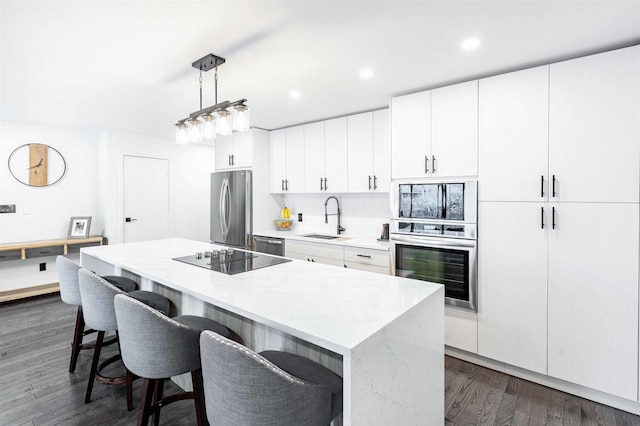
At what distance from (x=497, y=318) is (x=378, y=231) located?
1681mm

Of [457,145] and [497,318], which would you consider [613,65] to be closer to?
[457,145]

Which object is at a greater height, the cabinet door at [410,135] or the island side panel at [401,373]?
the cabinet door at [410,135]

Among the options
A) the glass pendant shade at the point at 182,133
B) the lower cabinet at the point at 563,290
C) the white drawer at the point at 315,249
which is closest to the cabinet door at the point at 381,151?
the white drawer at the point at 315,249

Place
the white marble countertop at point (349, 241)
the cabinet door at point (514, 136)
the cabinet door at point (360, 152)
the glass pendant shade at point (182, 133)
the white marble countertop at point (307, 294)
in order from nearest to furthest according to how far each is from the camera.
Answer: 1. the white marble countertop at point (307, 294)
2. the cabinet door at point (514, 136)
3. the glass pendant shade at point (182, 133)
4. the white marble countertop at point (349, 241)
5. the cabinet door at point (360, 152)

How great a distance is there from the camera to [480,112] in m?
2.63

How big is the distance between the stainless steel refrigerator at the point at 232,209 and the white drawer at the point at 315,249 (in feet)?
2.31

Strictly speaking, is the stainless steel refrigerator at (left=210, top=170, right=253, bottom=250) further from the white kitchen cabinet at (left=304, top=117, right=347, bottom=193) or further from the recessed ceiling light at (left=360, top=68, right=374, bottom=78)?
the recessed ceiling light at (left=360, top=68, right=374, bottom=78)

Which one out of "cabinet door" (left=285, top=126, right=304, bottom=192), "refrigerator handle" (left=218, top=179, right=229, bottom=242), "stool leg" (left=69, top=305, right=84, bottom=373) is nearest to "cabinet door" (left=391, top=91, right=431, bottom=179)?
"cabinet door" (left=285, top=126, right=304, bottom=192)

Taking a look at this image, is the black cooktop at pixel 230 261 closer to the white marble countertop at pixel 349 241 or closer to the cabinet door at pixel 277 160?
the white marble countertop at pixel 349 241

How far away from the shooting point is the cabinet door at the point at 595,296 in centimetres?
208

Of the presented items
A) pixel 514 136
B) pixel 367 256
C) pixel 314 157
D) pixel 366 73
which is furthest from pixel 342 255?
pixel 514 136

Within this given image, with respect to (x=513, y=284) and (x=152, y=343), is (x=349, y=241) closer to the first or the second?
(x=513, y=284)

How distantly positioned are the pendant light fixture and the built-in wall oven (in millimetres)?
1602

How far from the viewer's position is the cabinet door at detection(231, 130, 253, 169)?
4516 millimetres
